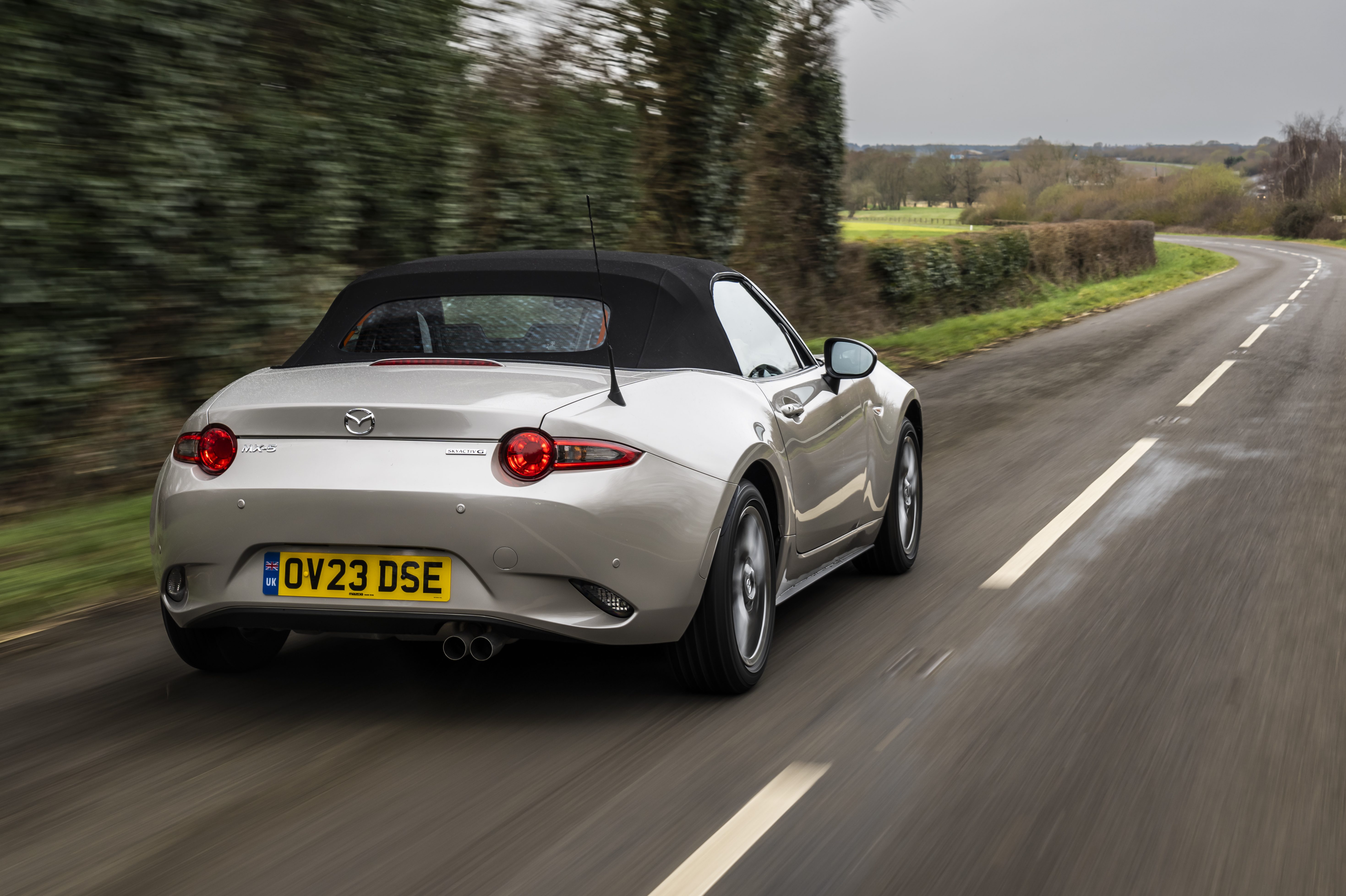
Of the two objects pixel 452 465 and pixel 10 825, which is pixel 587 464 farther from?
pixel 10 825

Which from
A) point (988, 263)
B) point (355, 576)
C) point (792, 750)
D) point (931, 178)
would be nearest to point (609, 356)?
point (355, 576)

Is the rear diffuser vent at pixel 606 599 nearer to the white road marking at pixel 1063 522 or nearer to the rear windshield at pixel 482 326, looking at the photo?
the rear windshield at pixel 482 326

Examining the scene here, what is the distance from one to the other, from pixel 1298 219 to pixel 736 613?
104791 millimetres

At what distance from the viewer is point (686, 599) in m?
4.10

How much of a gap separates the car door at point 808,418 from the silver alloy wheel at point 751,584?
30 centimetres

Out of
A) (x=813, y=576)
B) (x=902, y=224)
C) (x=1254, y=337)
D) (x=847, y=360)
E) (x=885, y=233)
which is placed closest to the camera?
(x=813, y=576)

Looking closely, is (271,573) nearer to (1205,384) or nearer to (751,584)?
(751,584)

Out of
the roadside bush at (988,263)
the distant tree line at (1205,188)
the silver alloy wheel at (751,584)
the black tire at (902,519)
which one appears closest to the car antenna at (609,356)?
the silver alloy wheel at (751,584)

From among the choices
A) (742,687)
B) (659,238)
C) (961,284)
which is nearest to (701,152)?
(659,238)

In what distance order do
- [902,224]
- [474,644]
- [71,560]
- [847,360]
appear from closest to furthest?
[474,644]
[847,360]
[71,560]
[902,224]

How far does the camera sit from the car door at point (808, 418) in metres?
4.94

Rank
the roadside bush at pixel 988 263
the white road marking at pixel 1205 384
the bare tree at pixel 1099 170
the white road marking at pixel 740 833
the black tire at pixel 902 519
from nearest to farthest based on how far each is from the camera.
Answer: the white road marking at pixel 740 833 < the black tire at pixel 902 519 < the white road marking at pixel 1205 384 < the roadside bush at pixel 988 263 < the bare tree at pixel 1099 170

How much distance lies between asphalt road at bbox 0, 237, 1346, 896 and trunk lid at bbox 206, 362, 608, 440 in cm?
93

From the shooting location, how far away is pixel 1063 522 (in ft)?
25.1
